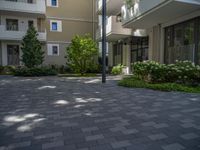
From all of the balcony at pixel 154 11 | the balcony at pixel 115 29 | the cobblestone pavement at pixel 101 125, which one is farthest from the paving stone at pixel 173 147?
the balcony at pixel 115 29

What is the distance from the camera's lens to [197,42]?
8977 millimetres

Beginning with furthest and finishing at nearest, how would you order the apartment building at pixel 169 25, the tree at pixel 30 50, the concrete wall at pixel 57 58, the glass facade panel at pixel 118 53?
the concrete wall at pixel 57 58 < the glass facade panel at pixel 118 53 < the tree at pixel 30 50 < the apartment building at pixel 169 25

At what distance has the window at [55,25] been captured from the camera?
20391mm

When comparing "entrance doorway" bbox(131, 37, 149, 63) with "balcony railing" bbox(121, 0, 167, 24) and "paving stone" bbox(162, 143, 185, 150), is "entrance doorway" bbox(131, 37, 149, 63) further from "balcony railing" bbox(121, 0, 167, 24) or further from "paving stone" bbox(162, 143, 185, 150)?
"paving stone" bbox(162, 143, 185, 150)

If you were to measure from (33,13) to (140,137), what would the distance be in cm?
1845

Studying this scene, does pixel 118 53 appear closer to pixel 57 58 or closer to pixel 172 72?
pixel 57 58

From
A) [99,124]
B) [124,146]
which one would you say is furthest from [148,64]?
[124,146]

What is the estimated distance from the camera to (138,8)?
10859 millimetres

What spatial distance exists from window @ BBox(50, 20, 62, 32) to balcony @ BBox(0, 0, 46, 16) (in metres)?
1.80

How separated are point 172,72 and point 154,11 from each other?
3.36 meters

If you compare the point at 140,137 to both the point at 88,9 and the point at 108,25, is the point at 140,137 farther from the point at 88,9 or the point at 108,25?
the point at 88,9

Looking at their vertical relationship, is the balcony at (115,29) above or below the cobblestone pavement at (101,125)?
above

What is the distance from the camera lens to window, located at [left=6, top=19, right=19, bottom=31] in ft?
62.0

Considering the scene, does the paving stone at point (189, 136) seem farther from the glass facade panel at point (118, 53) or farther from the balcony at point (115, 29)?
the glass facade panel at point (118, 53)
